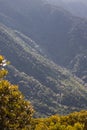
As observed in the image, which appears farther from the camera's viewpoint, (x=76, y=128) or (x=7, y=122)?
(x=76, y=128)

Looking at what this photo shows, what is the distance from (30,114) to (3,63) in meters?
5.67

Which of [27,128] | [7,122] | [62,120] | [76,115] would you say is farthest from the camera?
[76,115]

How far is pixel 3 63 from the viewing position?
1497 inches

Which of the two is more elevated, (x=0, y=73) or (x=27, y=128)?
(x=0, y=73)

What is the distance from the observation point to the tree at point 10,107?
37.5 meters

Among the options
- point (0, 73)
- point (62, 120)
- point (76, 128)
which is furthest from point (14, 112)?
point (62, 120)

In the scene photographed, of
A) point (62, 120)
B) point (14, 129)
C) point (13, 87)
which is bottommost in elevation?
point (14, 129)

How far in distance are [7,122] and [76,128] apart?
7.41 metres

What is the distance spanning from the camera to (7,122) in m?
37.2

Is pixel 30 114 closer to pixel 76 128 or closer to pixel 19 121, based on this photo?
pixel 19 121

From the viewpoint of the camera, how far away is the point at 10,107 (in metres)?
38.2

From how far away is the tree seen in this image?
37.5 meters

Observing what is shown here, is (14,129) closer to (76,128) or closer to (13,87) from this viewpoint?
(13,87)

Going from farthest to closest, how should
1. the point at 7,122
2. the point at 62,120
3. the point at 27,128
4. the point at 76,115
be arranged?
1. the point at 76,115
2. the point at 62,120
3. the point at 27,128
4. the point at 7,122
